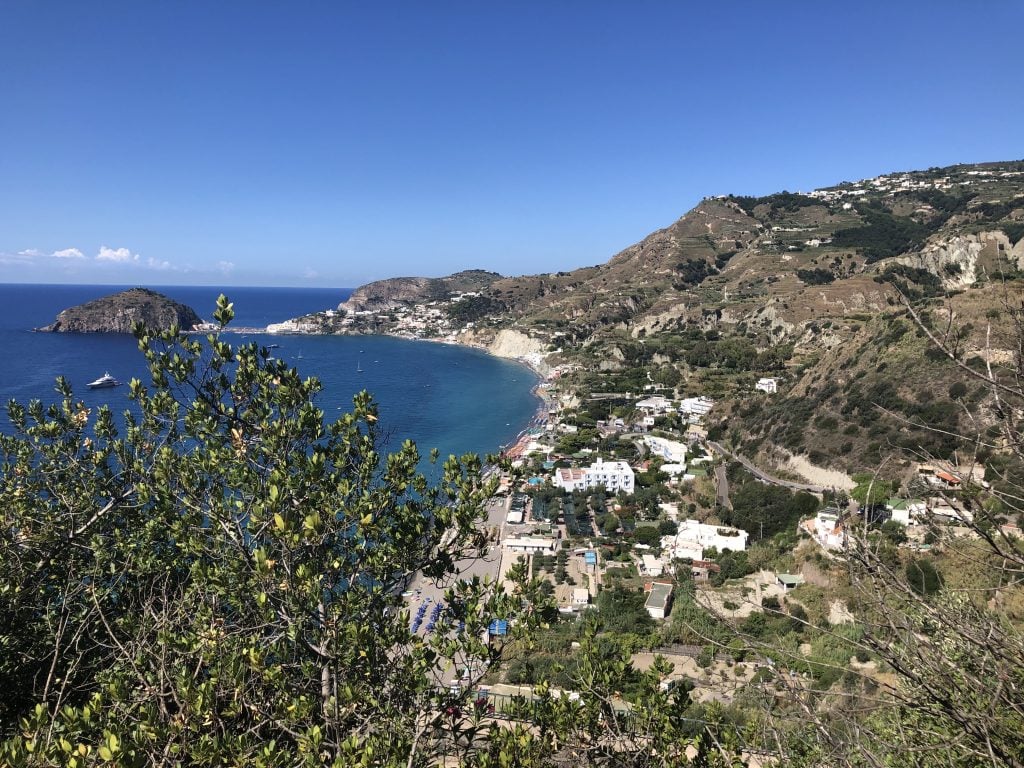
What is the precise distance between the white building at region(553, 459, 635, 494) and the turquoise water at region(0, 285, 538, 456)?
5.98m

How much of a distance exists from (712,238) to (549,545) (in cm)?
8734

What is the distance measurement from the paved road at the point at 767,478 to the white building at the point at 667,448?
7.97 ft

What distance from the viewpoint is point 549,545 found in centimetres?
2459

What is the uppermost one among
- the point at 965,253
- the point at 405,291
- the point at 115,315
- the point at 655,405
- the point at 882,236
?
the point at 882,236

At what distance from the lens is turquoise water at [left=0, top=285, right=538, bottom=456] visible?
40844 mm

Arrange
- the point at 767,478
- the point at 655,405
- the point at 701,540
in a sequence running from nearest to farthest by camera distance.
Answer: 1. the point at 701,540
2. the point at 767,478
3. the point at 655,405

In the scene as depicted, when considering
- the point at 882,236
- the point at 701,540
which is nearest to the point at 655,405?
the point at 701,540

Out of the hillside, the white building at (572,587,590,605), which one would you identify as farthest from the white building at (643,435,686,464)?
the white building at (572,587,590,605)

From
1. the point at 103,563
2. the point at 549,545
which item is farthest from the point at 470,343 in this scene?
the point at 103,563

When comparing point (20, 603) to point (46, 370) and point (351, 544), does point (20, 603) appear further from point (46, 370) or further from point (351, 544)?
point (46, 370)

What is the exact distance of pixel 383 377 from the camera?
61281 mm

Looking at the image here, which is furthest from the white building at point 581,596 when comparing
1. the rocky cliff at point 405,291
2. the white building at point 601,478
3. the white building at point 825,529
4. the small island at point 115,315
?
the rocky cliff at point 405,291

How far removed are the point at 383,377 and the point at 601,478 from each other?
36.4m

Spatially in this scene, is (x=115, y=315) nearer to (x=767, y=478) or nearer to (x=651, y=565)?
(x=651, y=565)
